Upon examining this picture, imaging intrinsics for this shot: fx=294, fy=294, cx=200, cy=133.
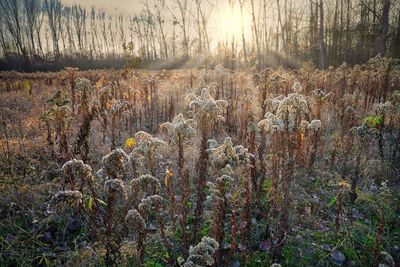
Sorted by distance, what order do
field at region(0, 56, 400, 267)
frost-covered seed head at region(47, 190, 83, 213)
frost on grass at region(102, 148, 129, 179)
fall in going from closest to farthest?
frost-covered seed head at region(47, 190, 83, 213)
frost on grass at region(102, 148, 129, 179)
field at region(0, 56, 400, 267)

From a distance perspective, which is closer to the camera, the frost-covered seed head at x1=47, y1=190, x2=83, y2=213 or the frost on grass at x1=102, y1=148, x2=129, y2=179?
the frost-covered seed head at x1=47, y1=190, x2=83, y2=213

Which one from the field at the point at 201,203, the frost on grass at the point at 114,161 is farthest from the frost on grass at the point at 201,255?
the frost on grass at the point at 114,161

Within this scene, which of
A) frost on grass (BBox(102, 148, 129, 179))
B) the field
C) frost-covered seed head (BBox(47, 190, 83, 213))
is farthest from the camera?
the field

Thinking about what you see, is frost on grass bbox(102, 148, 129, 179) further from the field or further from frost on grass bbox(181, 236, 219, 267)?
frost on grass bbox(181, 236, 219, 267)

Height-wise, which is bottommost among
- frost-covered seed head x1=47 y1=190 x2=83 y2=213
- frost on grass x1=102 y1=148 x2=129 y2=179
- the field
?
the field

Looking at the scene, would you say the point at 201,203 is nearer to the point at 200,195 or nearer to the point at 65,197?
the point at 200,195

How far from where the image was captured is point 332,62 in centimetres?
2691

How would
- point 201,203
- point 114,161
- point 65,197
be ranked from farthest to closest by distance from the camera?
point 201,203
point 114,161
point 65,197

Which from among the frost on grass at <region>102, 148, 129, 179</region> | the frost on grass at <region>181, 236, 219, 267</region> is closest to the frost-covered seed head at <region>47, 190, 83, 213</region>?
the frost on grass at <region>102, 148, 129, 179</region>

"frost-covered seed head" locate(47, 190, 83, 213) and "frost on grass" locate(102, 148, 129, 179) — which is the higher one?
"frost on grass" locate(102, 148, 129, 179)

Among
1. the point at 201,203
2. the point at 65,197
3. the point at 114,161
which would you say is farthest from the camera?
the point at 201,203

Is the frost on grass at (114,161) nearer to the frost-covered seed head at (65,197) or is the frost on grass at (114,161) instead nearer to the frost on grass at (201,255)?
the frost-covered seed head at (65,197)

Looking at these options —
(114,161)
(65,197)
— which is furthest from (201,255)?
(65,197)

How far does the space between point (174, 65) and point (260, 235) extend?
38.9m
